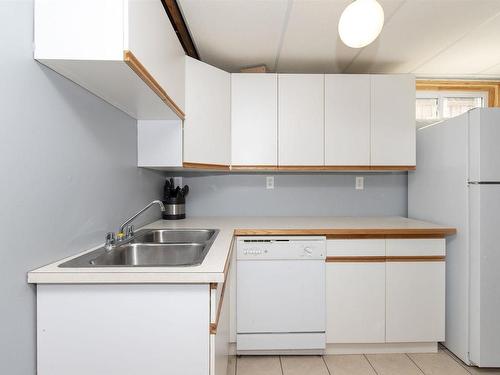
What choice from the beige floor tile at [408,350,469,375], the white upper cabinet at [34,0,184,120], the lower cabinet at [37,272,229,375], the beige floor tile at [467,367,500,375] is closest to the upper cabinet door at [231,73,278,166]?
the white upper cabinet at [34,0,184,120]

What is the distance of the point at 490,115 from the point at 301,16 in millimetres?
1313

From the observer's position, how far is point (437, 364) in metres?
1.81

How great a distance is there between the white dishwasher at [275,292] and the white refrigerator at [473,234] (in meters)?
0.95

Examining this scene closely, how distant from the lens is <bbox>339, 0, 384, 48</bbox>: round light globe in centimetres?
123

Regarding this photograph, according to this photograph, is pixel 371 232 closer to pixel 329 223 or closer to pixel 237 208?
pixel 329 223

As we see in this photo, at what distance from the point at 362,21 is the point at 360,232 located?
124cm

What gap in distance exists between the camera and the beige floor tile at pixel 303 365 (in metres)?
1.73

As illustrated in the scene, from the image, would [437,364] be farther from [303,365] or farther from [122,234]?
[122,234]

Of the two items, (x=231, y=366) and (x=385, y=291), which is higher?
(x=385, y=291)

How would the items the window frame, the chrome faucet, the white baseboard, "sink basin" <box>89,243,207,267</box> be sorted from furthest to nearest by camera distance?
the window frame → the white baseboard → "sink basin" <box>89,243,207,267</box> → the chrome faucet

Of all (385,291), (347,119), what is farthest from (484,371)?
(347,119)

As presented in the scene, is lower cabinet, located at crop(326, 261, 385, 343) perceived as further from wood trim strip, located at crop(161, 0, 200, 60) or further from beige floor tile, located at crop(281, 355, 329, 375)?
wood trim strip, located at crop(161, 0, 200, 60)

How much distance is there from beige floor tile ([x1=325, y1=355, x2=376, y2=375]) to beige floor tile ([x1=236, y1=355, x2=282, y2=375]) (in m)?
0.35

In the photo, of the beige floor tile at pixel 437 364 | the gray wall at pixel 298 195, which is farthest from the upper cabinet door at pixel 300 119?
the beige floor tile at pixel 437 364
